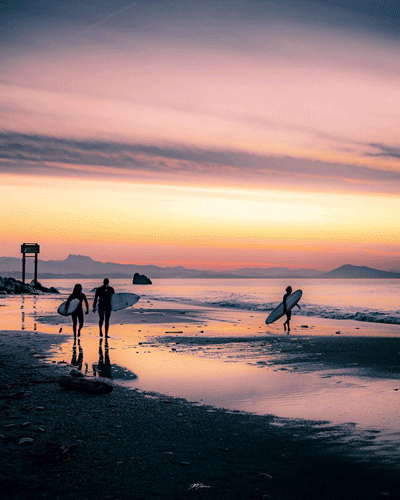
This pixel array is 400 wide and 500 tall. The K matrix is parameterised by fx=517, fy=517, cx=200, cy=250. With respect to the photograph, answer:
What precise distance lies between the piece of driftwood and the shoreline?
0.33m

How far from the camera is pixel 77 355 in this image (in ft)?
48.9

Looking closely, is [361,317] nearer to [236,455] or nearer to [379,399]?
[379,399]

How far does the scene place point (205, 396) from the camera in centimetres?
974

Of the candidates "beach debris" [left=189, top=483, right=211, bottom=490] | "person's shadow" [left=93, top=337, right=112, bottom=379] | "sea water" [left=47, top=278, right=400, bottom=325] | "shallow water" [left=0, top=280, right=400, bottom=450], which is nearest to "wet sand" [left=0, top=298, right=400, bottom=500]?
"beach debris" [left=189, top=483, right=211, bottom=490]

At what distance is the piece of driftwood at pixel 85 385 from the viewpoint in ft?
31.4

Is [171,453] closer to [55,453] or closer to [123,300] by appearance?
[55,453]

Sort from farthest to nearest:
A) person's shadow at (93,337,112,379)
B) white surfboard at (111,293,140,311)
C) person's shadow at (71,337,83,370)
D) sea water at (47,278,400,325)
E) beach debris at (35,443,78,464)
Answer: sea water at (47,278,400,325)
white surfboard at (111,293,140,311)
person's shadow at (71,337,83,370)
person's shadow at (93,337,112,379)
beach debris at (35,443,78,464)

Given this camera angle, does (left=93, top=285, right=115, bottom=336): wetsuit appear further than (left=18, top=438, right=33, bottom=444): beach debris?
Yes

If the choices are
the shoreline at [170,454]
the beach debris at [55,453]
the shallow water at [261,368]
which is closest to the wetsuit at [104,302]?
the shallow water at [261,368]

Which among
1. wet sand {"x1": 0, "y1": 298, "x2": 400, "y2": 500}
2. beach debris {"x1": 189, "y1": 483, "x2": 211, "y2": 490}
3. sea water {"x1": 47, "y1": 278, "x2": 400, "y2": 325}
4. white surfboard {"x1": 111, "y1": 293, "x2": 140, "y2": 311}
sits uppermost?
white surfboard {"x1": 111, "y1": 293, "x2": 140, "y2": 311}

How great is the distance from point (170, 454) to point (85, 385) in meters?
3.90

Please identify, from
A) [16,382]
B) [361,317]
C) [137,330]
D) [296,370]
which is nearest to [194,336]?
[137,330]

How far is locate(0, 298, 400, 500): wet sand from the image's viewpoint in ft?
17.1

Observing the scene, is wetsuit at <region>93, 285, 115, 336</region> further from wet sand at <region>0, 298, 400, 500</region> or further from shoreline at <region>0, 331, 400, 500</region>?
shoreline at <region>0, 331, 400, 500</region>
